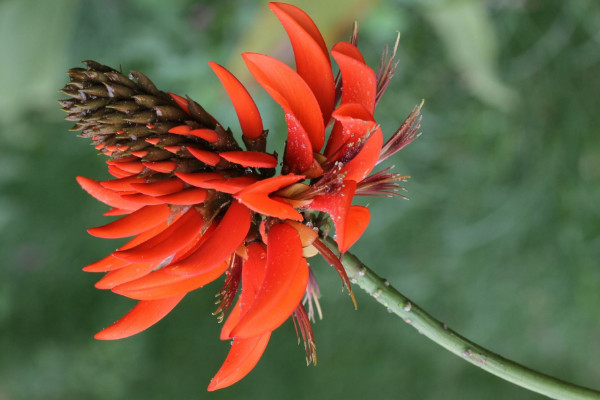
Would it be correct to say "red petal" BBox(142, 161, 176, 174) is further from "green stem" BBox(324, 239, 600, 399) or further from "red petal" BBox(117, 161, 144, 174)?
"green stem" BBox(324, 239, 600, 399)

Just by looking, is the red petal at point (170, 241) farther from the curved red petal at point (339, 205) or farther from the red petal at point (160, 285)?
the curved red petal at point (339, 205)

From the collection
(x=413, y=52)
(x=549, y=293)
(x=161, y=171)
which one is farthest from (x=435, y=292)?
(x=161, y=171)

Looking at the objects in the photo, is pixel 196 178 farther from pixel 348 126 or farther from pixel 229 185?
pixel 348 126

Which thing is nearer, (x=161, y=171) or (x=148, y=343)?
(x=161, y=171)

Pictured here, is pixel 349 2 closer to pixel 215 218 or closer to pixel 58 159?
pixel 215 218

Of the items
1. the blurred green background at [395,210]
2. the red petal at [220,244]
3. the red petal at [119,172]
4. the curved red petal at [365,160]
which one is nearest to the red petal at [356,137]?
the curved red petal at [365,160]
